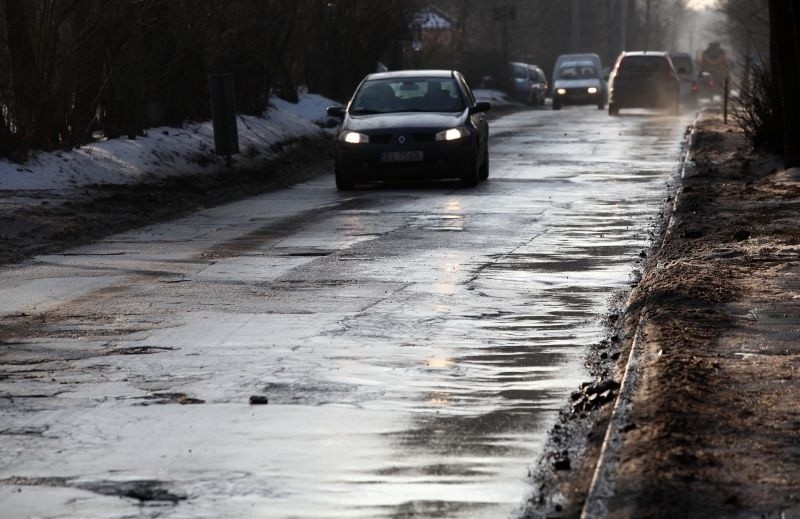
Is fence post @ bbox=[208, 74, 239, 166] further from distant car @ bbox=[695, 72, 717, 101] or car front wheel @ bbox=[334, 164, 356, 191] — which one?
distant car @ bbox=[695, 72, 717, 101]

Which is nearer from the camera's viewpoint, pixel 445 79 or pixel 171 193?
pixel 171 193

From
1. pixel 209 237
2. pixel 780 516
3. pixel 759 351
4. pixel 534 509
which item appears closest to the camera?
pixel 780 516

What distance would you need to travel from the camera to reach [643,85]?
47.0m

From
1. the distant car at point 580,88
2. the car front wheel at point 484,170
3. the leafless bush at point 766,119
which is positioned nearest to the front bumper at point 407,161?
the car front wheel at point 484,170

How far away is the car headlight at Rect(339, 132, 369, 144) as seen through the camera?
70.2 feet

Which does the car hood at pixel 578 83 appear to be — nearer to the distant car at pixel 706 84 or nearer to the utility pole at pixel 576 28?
the distant car at pixel 706 84

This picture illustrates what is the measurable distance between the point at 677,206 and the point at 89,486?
12099mm

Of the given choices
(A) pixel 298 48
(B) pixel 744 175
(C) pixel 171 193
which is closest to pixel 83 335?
(C) pixel 171 193

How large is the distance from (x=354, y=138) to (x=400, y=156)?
653 mm

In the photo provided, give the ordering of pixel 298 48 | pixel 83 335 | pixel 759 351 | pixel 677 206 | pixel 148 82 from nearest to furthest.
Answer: pixel 759 351
pixel 83 335
pixel 677 206
pixel 148 82
pixel 298 48

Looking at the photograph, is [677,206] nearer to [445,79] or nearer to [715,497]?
[445,79]

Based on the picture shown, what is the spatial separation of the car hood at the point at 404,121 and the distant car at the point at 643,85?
2550cm

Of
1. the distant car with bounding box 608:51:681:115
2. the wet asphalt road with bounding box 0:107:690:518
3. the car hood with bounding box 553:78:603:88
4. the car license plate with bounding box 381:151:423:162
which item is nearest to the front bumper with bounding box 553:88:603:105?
the car hood with bounding box 553:78:603:88

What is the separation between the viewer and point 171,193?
67.4 feet
